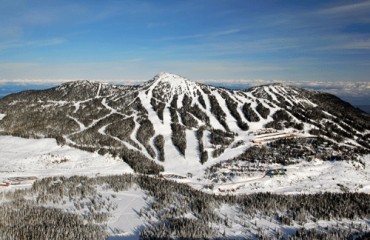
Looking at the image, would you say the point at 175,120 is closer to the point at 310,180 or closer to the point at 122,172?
the point at 122,172

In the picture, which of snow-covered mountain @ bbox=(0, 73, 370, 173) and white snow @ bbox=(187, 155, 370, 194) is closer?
white snow @ bbox=(187, 155, 370, 194)

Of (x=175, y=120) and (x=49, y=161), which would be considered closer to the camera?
(x=49, y=161)

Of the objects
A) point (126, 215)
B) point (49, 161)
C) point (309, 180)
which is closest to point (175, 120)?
point (49, 161)

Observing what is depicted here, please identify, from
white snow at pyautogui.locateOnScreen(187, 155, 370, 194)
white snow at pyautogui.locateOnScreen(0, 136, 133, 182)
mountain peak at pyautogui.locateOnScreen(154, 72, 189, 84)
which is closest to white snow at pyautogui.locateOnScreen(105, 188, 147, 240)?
white snow at pyautogui.locateOnScreen(187, 155, 370, 194)

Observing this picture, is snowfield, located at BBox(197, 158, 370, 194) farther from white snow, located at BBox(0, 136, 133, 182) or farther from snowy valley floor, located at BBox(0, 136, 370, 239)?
white snow, located at BBox(0, 136, 133, 182)

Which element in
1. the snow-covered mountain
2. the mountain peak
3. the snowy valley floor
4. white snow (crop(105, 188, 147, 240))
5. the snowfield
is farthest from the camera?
the mountain peak

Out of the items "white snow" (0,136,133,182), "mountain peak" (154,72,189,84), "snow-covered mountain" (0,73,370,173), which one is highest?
"mountain peak" (154,72,189,84)

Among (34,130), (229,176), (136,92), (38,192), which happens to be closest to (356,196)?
(229,176)

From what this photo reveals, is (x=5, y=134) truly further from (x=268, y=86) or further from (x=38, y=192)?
(x=268, y=86)
